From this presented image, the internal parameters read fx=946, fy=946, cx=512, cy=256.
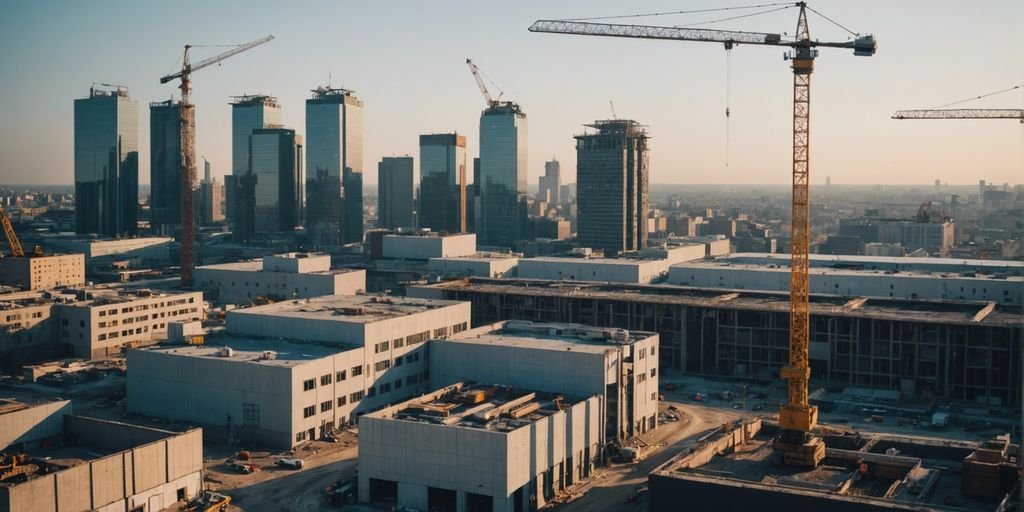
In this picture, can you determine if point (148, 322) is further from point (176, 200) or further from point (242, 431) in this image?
point (176, 200)

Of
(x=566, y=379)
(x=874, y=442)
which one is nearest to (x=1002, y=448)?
(x=874, y=442)


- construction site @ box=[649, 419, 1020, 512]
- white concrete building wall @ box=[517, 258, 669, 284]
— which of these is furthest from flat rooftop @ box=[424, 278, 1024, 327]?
construction site @ box=[649, 419, 1020, 512]

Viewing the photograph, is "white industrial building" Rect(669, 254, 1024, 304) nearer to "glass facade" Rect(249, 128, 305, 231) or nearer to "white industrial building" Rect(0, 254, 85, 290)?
"white industrial building" Rect(0, 254, 85, 290)

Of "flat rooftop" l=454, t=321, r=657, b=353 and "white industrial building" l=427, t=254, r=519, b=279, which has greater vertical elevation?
"white industrial building" l=427, t=254, r=519, b=279

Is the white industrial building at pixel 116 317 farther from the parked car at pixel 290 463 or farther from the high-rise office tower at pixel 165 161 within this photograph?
the high-rise office tower at pixel 165 161

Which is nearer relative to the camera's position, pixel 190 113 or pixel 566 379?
pixel 566 379

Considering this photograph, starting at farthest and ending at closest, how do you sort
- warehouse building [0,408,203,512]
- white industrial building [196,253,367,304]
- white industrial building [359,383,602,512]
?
white industrial building [196,253,367,304] < white industrial building [359,383,602,512] < warehouse building [0,408,203,512]

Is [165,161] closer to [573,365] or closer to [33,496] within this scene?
[573,365]
